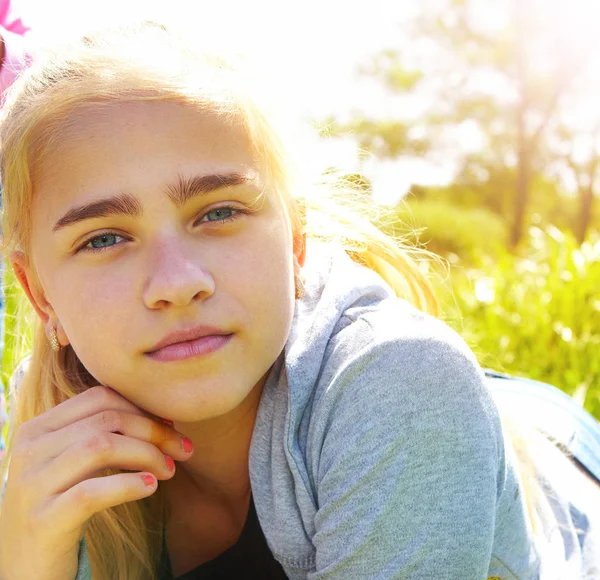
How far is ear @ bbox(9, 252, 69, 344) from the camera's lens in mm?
1839

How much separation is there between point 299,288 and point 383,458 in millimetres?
554

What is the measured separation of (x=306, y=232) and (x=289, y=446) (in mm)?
652

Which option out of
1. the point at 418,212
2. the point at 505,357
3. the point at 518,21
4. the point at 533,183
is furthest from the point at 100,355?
the point at 533,183

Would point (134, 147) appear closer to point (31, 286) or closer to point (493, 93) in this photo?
point (31, 286)

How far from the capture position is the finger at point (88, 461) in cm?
162

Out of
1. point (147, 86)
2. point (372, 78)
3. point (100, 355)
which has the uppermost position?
point (372, 78)

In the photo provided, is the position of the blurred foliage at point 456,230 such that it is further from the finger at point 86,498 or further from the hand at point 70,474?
the finger at point 86,498

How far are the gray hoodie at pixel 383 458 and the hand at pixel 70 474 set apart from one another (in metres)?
0.15

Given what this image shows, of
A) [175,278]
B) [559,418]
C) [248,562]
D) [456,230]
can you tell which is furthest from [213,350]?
[456,230]

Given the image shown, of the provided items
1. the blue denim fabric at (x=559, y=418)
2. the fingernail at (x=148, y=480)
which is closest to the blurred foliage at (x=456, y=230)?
the blue denim fabric at (x=559, y=418)

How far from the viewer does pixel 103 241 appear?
1.60 meters

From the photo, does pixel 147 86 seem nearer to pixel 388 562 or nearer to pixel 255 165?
pixel 255 165

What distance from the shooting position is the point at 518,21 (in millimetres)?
14977

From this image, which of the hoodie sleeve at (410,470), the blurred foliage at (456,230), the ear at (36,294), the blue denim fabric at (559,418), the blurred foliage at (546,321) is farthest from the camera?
the blurred foliage at (456,230)
